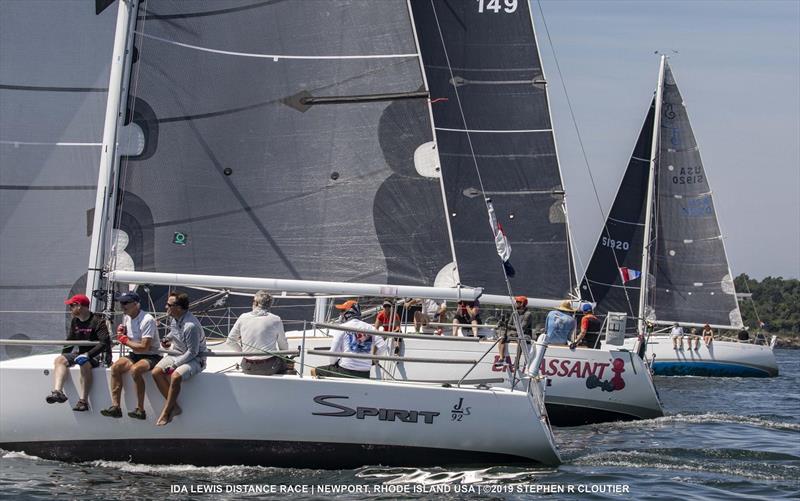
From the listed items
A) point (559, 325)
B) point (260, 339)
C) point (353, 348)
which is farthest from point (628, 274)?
point (260, 339)

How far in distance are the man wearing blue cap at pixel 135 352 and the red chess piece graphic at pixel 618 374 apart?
26.9 feet

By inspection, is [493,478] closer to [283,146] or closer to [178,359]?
[178,359]

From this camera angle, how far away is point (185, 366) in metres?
11.3

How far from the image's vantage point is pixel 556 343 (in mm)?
17484

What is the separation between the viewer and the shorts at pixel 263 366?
A: 11.8 m

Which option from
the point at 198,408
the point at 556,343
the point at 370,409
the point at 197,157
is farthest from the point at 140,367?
the point at 556,343

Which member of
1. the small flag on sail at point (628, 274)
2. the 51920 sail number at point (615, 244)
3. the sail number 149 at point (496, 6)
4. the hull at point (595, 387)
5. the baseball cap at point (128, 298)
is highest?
the sail number 149 at point (496, 6)

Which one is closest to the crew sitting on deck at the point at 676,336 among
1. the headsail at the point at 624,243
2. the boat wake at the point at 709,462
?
the headsail at the point at 624,243

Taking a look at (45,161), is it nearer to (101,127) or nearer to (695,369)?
(101,127)

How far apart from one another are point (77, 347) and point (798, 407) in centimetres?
1565

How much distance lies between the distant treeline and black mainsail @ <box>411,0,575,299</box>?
76.1 metres

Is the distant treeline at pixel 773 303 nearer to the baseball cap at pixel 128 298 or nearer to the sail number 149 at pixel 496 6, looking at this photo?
the sail number 149 at pixel 496 6

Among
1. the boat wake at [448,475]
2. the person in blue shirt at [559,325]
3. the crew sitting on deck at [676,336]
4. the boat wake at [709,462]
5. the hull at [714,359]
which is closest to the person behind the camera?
the boat wake at [448,475]

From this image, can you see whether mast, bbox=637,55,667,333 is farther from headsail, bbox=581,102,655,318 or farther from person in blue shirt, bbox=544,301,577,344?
person in blue shirt, bbox=544,301,577,344
